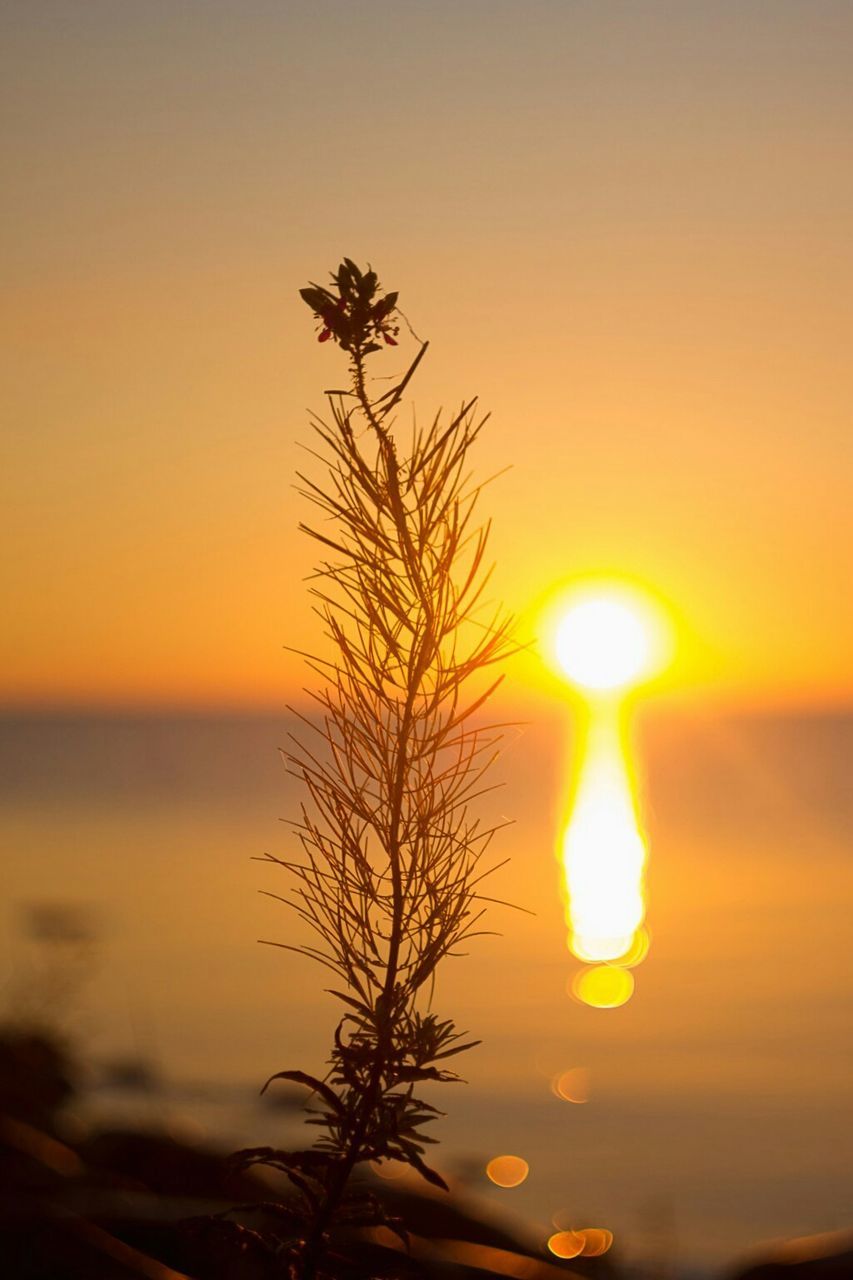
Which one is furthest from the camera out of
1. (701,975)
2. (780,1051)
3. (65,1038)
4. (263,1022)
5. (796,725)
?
→ (796,725)

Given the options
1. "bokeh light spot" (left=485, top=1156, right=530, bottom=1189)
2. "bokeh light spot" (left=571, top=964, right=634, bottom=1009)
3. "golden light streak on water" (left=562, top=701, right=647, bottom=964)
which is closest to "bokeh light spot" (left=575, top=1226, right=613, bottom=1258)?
"bokeh light spot" (left=485, top=1156, right=530, bottom=1189)

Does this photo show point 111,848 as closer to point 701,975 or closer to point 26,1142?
point 701,975

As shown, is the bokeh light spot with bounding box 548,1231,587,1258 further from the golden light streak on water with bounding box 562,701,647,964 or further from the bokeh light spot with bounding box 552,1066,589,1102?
the golden light streak on water with bounding box 562,701,647,964

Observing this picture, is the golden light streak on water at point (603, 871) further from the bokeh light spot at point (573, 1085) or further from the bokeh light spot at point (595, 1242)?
the bokeh light spot at point (595, 1242)

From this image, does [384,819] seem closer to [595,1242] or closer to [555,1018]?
[595,1242]

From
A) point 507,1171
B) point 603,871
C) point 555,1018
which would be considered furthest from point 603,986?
point 603,871

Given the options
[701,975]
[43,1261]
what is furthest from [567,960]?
[43,1261]
